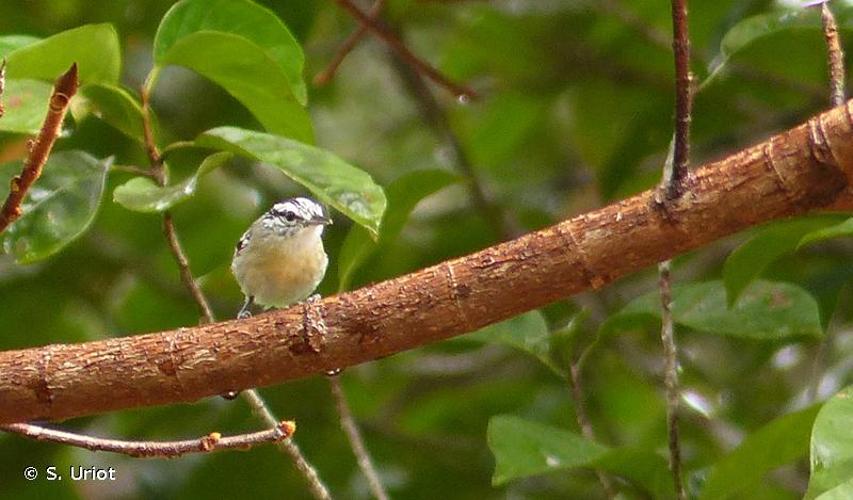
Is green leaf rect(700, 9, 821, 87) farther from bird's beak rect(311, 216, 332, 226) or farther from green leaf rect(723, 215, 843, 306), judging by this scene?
bird's beak rect(311, 216, 332, 226)

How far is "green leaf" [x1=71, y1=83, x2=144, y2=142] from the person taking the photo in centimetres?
228

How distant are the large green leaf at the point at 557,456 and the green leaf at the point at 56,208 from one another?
0.87 meters

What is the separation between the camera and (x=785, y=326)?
2508 millimetres

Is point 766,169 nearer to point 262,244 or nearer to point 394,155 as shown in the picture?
point 262,244

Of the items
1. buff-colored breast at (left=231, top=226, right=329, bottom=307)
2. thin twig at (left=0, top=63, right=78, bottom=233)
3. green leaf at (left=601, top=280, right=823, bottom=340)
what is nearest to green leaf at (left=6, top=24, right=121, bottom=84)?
thin twig at (left=0, top=63, right=78, bottom=233)

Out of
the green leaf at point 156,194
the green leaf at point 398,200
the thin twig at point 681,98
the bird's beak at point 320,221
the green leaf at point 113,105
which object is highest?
the bird's beak at point 320,221

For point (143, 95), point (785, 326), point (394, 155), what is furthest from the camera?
point (394, 155)

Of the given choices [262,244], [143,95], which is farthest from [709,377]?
[143,95]

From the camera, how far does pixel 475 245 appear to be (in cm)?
374

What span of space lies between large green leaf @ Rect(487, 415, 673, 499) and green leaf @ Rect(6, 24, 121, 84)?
993 mm

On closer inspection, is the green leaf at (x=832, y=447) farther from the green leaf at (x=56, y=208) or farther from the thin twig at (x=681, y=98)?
the green leaf at (x=56, y=208)

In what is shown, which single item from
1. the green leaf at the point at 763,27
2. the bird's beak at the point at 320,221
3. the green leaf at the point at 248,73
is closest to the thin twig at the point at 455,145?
the bird's beak at the point at 320,221

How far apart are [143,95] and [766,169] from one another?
1177 mm

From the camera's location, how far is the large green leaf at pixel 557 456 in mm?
2283
